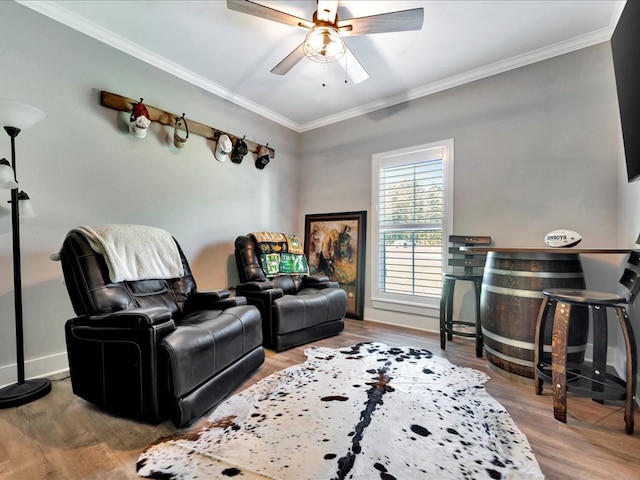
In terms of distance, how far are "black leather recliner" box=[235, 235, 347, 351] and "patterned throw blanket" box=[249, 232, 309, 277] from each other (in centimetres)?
6

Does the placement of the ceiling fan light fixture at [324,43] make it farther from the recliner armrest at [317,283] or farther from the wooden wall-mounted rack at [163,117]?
the recliner armrest at [317,283]

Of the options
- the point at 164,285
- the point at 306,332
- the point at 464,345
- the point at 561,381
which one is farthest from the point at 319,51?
the point at 464,345

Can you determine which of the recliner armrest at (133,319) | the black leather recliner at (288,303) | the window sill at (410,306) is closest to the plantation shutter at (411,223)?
the window sill at (410,306)

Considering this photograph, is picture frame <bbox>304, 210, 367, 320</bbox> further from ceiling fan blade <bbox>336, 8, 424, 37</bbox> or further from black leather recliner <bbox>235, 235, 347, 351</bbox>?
ceiling fan blade <bbox>336, 8, 424, 37</bbox>

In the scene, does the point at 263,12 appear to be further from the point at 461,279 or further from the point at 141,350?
the point at 461,279

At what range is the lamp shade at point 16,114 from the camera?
1.67 meters

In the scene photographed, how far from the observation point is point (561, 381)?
1.59m

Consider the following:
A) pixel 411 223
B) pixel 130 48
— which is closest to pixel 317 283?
pixel 411 223

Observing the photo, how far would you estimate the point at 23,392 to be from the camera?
1.79 metres

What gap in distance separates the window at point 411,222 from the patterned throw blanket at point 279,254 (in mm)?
956

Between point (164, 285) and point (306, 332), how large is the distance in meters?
1.31

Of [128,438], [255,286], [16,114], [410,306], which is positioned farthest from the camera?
[410,306]

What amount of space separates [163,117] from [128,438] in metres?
2.61

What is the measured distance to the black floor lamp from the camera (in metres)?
1.71
